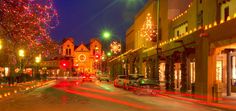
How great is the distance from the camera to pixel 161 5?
206ft

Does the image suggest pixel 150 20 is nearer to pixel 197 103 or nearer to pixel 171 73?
pixel 171 73

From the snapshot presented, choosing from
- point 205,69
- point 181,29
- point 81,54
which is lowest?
point 205,69

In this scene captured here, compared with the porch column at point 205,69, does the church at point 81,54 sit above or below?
above

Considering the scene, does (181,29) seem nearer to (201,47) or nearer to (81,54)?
(201,47)

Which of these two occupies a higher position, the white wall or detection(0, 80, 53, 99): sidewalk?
the white wall

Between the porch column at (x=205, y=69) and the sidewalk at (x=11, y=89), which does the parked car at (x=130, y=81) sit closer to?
the sidewalk at (x=11, y=89)

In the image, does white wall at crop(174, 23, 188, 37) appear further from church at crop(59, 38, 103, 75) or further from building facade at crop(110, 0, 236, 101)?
church at crop(59, 38, 103, 75)

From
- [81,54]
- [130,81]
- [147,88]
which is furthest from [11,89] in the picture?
[81,54]

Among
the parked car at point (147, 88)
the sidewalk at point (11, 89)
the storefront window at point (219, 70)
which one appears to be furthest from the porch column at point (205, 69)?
the sidewalk at point (11, 89)

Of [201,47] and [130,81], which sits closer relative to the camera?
[201,47]

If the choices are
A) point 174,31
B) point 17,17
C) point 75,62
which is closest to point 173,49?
point 174,31

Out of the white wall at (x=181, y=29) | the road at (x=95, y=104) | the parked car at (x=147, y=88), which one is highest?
the white wall at (x=181, y=29)

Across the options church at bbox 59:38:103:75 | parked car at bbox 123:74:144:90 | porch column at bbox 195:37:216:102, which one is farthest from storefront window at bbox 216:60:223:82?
church at bbox 59:38:103:75

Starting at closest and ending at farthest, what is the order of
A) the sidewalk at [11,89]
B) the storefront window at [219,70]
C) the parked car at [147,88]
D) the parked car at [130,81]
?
the sidewalk at [11,89] → the parked car at [147,88] → the storefront window at [219,70] → the parked car at [130,81]
